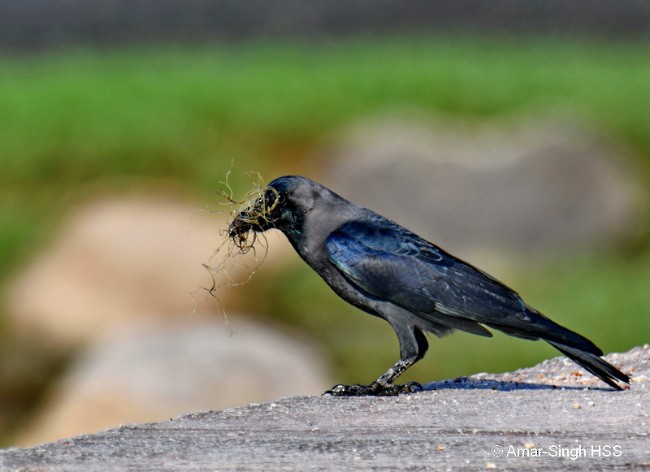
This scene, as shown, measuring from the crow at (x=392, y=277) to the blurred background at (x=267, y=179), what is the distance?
2.75 m

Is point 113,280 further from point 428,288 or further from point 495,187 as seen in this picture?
point 428,288

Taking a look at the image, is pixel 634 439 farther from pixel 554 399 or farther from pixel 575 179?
pixel 575 179

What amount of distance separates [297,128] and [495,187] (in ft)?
5.41

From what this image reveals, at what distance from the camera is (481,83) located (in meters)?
12.0

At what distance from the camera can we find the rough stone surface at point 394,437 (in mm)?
3889

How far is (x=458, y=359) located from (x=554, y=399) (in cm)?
389

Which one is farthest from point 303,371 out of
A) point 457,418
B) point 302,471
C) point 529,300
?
point 302,471

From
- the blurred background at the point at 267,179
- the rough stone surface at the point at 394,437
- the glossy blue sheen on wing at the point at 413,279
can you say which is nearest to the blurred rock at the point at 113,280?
the blurred background at the point at 267,179

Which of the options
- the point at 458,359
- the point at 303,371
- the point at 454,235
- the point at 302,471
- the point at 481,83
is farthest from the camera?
the point at 481,83

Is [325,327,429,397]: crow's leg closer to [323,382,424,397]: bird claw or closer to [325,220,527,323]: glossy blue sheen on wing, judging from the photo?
[323,382,424,397]: bird claw

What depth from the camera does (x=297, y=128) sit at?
1129 cm

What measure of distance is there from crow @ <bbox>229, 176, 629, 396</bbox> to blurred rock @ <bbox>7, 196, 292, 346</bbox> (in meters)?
4.37

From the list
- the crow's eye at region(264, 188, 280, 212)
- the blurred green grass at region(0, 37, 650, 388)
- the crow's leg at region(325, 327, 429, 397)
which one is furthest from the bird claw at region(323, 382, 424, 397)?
the blurred green grass at region(0, 37, 650, 388)

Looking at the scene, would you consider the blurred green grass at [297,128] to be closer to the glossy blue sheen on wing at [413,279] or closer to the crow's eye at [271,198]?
the glossy blue sheen on wing at [413,279]
